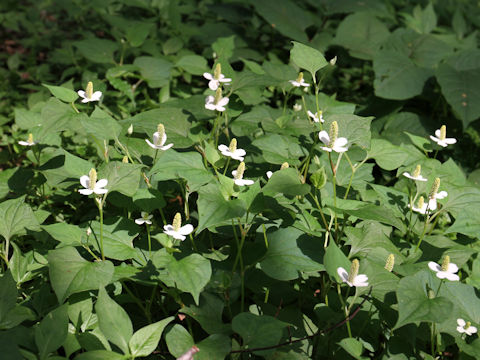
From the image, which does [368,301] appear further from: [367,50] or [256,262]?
[367,50]

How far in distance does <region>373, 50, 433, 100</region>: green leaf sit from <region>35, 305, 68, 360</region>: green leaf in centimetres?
242

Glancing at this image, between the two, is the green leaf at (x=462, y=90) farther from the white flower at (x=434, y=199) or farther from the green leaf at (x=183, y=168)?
the green leaf at (x=183, y=168)

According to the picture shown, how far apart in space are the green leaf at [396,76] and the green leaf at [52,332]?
7.93 ft

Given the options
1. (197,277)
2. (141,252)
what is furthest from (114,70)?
(197,277)

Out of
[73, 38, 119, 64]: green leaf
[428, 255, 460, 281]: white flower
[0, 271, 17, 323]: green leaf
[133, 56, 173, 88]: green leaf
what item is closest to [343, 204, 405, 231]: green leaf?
[428, 255, 460, 281]: white flower

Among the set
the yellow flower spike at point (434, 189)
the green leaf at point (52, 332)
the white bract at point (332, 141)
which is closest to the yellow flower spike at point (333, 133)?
the white bract at point (332, 141)

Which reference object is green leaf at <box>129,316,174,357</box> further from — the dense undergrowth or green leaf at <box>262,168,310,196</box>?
green leaf at <box>262,168,310,196</box>

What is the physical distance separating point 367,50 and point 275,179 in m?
2.40

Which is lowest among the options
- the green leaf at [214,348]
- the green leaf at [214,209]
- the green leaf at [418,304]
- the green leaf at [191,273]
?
the green leaf at [214,348]

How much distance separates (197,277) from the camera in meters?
1.30

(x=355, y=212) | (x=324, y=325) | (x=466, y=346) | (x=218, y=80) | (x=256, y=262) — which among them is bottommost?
(x=324, y=325)

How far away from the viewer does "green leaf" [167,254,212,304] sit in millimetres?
1273

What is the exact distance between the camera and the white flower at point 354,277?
1.28m

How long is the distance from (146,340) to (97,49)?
2.42 m
